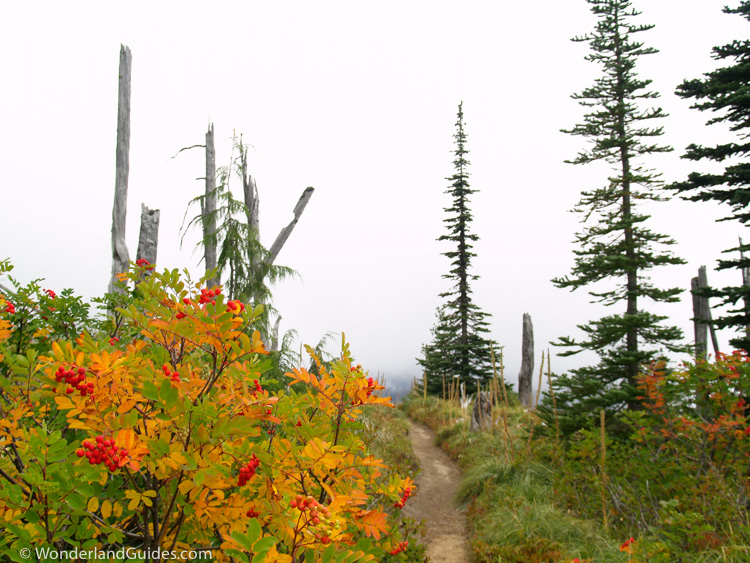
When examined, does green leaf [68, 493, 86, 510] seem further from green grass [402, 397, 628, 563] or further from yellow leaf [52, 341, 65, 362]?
green grass [402, 397, 628, 563]

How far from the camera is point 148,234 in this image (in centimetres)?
681

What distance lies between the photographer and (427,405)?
1579 centimetres

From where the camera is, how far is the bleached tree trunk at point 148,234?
6773 mm

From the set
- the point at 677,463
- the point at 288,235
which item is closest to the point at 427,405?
the point at 288,235

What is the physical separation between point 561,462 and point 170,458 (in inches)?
239

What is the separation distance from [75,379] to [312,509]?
79 cm

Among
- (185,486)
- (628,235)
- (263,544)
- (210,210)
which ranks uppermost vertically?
(210,210)

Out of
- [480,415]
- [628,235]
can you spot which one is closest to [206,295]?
[628,235]

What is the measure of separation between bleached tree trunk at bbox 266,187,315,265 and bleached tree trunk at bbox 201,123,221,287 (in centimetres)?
122

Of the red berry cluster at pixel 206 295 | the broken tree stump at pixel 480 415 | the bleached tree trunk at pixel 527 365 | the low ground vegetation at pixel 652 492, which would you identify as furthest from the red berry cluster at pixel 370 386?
the bleached tree trunk at pixel 527 365

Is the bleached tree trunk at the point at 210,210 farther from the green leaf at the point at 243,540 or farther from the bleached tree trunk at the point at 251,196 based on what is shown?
the green leaf at the point at 243,540

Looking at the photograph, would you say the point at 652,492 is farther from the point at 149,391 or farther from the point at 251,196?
the point at 251,196

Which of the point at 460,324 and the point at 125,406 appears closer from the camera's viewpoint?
the point at 125,406

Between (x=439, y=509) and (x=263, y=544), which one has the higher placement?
(x=263, y=544)
